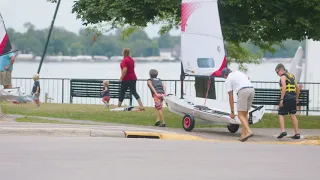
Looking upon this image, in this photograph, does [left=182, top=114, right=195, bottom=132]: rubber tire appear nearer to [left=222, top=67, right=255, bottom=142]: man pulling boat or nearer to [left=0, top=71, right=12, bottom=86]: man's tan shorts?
[left=222, top=67, right=255, bottom=142]: man pulling boat

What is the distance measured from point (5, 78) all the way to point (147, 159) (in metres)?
16.4

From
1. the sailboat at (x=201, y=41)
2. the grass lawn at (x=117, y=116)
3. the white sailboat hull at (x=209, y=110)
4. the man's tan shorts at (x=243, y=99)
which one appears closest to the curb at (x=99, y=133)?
the man's tan shorts at (x=243, y=99)

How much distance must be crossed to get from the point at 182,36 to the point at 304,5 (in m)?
3.48

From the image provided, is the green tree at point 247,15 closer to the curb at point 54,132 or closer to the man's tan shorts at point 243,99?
the man's tan shorts at point 243,99

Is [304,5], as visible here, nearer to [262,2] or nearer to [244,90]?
[262,2]

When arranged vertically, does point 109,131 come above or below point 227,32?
below

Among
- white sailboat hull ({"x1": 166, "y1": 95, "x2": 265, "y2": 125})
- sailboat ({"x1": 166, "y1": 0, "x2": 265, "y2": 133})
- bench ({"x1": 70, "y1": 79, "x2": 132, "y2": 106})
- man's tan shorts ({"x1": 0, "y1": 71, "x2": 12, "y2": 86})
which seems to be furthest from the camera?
bench ({"x1": 70, "y1": 79, "x2": 132, "y2": 106})

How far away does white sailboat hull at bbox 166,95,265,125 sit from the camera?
2084 cm

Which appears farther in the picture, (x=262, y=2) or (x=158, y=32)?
(x=158, y=32)

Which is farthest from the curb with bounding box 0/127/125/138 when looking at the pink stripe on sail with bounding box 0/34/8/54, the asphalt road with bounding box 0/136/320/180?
the pink stripe on sail with bounding box 0/34/8/54

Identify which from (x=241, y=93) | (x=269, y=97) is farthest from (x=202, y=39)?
(x=269, y=97)

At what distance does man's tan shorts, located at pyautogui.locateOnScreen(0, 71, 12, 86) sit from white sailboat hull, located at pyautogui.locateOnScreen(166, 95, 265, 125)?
9325mm

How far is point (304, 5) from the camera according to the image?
81.3 feet

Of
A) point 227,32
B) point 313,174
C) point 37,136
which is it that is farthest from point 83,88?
point 313,174
